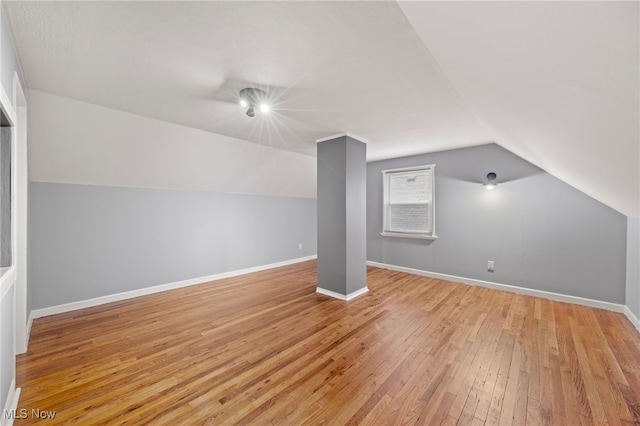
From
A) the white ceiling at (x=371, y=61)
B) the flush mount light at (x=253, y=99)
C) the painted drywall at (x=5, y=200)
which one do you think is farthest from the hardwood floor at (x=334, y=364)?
the flush mount light at (x=253, y=99)

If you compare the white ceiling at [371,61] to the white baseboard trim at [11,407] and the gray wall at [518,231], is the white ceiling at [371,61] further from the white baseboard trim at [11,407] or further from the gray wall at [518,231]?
the white baseboard trim at [11,407]

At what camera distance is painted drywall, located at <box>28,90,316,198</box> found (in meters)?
2.54

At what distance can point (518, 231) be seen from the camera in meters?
3.67

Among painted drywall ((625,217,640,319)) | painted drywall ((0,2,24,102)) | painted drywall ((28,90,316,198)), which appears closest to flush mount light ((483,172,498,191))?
painted drywall ((625,217,640,319))

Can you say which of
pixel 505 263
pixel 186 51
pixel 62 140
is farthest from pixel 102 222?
pixel 505 263

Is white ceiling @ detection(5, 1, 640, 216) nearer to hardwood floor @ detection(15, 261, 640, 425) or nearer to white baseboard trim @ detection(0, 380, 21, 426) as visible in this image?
hardwood floor @ detection(15, 261, 640, 425)

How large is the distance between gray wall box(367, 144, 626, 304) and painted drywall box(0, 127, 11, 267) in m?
4.97

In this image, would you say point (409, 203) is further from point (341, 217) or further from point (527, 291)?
point (527, 291)

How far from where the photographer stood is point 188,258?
407 centimetres

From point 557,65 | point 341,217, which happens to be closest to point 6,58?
point 557,65

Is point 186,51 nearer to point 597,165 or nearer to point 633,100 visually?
point 633,100

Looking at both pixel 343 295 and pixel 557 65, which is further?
pixel 343 295

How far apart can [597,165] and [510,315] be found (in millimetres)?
1962

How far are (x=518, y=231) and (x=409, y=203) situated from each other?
1.73 m
